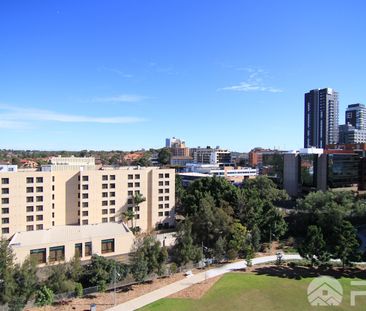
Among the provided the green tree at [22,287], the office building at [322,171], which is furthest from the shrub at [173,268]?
the office building at [322,171]

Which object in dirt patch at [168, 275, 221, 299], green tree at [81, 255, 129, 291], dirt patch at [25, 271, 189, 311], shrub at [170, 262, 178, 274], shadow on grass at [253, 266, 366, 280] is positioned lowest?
dirt patch at [25, 271, 189, 311]

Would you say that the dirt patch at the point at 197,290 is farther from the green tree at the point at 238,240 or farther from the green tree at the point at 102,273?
the green tree at the point at 238,240

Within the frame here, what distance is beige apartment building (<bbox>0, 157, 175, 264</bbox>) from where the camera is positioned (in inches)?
1943

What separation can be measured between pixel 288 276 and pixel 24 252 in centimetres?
3297

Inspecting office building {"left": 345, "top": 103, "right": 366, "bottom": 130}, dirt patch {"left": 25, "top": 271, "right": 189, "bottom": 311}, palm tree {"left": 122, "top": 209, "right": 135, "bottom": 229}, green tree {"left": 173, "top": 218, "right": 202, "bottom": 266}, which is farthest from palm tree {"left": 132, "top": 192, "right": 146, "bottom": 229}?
office building {"left": 345, "top": 103, "right": 366, "bottom": 130}

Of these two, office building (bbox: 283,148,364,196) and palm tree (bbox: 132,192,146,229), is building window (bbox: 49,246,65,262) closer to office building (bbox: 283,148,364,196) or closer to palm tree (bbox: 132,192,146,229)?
palm tree (bbox: 132,192,146,229)

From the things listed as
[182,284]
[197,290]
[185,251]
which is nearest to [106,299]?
[182,284]

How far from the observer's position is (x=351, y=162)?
86438 mm

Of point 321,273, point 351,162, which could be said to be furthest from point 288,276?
point 351,162

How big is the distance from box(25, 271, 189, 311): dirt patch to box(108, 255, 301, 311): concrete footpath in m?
0.83

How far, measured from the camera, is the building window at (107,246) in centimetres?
4731

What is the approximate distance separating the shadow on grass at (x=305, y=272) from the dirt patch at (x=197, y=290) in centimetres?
651

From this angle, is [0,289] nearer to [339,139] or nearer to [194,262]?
[194,262]

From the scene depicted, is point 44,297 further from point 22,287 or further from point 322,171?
point 322,171
